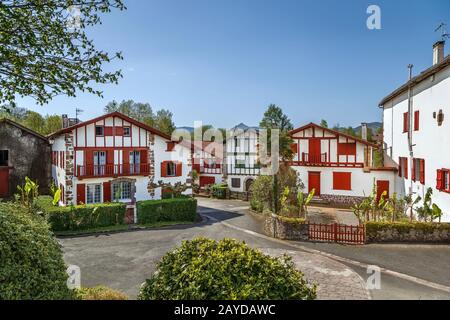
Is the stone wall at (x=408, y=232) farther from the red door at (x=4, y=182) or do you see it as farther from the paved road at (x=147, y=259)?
the red door at (x=4, y=182)

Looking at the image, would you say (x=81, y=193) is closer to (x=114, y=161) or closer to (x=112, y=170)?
(x=112, y=170)

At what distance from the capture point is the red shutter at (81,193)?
23.8 metres

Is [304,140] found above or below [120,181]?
above

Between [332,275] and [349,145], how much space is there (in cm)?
1993

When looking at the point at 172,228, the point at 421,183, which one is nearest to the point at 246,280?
the point at 172,228

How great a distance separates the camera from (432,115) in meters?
18.2

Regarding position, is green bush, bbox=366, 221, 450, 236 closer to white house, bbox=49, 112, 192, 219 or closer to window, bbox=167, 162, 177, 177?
white house, bbox=49, 112, 192, 219

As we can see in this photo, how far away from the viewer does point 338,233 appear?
17.1 metres

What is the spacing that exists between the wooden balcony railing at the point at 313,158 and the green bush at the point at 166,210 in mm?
12691

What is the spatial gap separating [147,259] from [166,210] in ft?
31.1

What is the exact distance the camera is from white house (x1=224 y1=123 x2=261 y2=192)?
36250 millimetres

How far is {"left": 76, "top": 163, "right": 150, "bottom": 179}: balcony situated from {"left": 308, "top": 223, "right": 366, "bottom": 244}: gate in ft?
49.3

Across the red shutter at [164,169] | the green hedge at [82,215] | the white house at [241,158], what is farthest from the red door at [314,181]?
the green hedge at [82,215]
